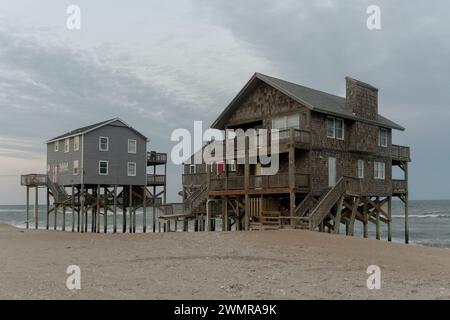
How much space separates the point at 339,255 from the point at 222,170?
24.7 m

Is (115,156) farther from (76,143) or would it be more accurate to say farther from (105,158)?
(76,143)

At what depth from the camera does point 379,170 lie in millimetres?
35875

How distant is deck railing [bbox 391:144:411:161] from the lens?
120 feet

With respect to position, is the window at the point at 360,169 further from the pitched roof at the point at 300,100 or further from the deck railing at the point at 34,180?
the deck railing at the point at 34,180

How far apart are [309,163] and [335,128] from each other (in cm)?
376

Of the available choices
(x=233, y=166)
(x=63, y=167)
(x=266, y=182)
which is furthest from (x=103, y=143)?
(x=266, y=182)

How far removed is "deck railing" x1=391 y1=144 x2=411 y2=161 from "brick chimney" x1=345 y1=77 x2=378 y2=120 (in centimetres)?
373

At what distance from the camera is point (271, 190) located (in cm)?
2881

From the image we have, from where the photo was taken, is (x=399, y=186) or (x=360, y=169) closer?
(x=360, y=169)

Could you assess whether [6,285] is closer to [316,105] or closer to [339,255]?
[339,255]

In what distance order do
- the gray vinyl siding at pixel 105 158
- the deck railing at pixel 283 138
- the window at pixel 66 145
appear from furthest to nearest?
the window at pixel 66 145 < the gray vinyl siding at pixel 105 158 < the deck railing at pixel 283 138

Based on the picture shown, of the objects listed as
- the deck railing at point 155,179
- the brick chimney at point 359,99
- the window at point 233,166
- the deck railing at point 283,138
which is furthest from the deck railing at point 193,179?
the brick chimney at point 359,99

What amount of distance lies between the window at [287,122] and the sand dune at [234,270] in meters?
9.73

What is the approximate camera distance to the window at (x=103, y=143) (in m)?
44.8
